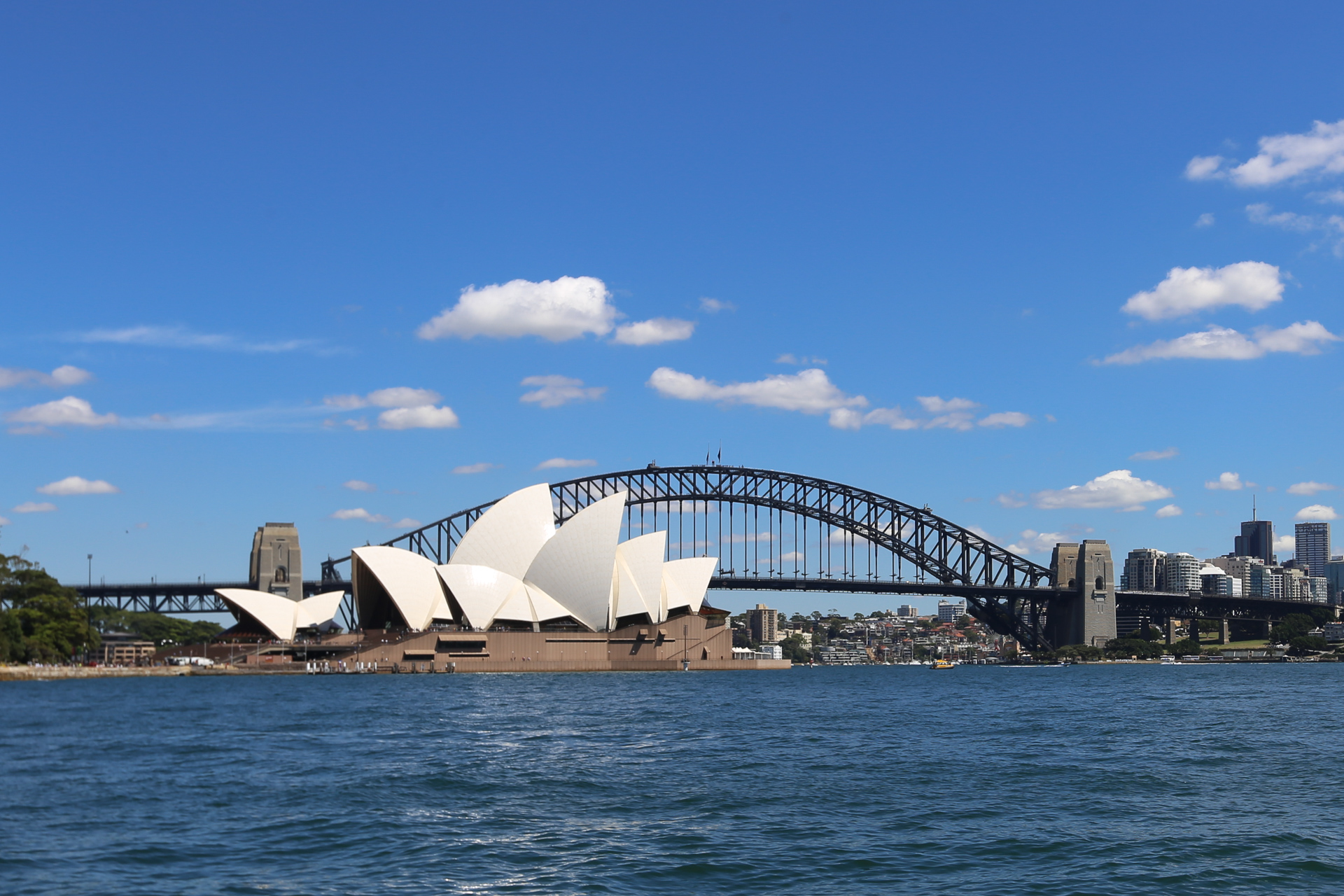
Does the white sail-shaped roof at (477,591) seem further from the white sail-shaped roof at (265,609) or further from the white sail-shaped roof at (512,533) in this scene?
the white sail-shaped roof at (265,609)

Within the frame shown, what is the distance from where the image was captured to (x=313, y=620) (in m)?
93.4

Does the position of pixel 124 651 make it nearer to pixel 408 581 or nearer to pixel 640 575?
pixel 408 581

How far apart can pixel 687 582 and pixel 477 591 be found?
18556 mm

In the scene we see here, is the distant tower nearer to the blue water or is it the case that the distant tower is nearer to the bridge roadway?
the bridge roadway

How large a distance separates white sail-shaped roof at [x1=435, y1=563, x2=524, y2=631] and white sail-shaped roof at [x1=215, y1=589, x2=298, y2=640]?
12653 mm

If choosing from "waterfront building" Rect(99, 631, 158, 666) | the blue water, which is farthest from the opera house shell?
the blue water

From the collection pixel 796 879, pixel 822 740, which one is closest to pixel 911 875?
pixel 796 879

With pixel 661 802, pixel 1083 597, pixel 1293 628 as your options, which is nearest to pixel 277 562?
pixel 1083 597

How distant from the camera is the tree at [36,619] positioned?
6706 centimetres

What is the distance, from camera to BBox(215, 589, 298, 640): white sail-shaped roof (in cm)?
9025

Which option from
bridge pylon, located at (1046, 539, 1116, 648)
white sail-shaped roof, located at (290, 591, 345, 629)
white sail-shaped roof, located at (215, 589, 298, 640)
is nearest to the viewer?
white sail-shaped roof, located at (215, 589, 298, 640)

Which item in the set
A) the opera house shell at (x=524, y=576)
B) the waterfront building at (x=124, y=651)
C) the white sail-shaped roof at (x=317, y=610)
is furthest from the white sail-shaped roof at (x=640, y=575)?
the waterfront building at (x=124, y=651)

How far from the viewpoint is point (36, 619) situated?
69.8 metres

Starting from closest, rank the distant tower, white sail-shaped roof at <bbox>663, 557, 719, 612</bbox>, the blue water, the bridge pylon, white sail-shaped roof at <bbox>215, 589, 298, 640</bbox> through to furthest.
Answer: the blue water, white sail-shaped roof at <bbox>215, 589, 298, 640</bbox>, white sail-shaped roof at <bbox>663, 557, 719, 612</bbox>, the distant tower, the bridge pylon
